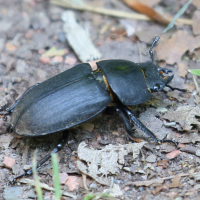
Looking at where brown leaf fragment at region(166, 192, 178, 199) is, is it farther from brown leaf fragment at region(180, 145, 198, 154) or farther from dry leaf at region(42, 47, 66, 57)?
dry leaf at region(42, 47, 66, 57)

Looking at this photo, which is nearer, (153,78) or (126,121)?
(126,121)

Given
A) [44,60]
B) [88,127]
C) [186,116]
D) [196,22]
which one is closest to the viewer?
[186,116]

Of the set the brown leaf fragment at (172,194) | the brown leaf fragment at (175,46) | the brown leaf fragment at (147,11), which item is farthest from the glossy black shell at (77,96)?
the brown leaf fragment at (147,11)

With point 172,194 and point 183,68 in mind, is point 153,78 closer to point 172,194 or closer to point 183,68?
point 183,68

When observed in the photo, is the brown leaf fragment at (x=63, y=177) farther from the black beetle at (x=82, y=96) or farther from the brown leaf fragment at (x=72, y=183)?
the black beetle at (x=82, y=96)

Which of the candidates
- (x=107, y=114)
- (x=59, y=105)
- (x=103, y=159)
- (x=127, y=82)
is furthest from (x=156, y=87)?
(x=59, y=105)

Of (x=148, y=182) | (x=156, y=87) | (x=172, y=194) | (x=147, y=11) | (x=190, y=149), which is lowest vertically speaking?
(x=172, y=194)

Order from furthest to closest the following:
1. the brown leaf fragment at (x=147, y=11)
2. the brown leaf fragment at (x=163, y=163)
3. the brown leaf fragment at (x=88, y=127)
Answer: the brown leaf fragment at (x=147, y=11) → the brown leaf fragment at (x=88, y=127) → the brown leaf fragment at (x=163, y=163)
